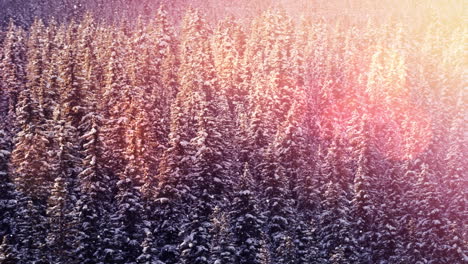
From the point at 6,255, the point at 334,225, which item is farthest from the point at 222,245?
the point at 334,225

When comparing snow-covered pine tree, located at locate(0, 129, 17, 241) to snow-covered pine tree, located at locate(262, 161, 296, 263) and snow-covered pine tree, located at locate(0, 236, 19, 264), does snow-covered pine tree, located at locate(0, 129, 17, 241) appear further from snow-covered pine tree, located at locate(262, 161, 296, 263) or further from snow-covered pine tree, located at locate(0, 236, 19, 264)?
snow-covered pine tree, located at locate(262, 161, 296, 263)

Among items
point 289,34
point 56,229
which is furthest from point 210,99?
point 289,34

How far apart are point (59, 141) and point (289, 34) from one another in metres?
58.1

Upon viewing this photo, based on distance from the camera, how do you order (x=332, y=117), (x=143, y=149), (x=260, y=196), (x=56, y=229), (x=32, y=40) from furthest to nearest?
(x=32, y=40)
(x=332, y=117)
(x=260, y=196)
(x=143, y=149)
(x=56, y=229)

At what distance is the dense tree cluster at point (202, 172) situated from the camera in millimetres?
35031

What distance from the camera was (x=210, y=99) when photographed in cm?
5275

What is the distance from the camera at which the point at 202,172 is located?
38938 millimetres

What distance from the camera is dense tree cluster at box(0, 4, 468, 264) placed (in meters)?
35.0

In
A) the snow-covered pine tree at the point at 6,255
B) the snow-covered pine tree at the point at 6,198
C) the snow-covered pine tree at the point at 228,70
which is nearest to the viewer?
the snow-covered pine tree at the point at 6,255

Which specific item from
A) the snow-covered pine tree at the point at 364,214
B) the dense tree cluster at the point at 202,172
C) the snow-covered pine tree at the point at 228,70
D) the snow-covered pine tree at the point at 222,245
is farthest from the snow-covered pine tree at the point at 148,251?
the snow-covered pine tree at the point at 228,70

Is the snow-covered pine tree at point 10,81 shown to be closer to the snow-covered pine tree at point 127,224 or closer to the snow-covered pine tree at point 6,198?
the snow-covered pine tree at point 6,198

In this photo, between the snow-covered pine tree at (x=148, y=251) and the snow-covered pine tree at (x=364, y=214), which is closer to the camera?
the snow-covered pine tree at (x=148, y=251)

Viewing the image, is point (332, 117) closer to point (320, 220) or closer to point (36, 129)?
point (320, 220)

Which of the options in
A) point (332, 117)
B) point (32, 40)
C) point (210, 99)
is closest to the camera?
point (210, 99)
